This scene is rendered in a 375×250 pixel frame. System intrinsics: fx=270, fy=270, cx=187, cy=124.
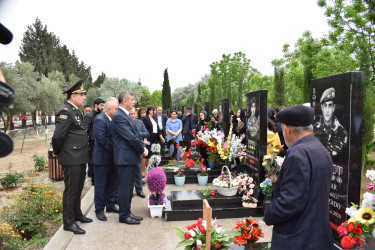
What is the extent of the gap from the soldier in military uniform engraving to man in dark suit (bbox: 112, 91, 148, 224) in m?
3.09

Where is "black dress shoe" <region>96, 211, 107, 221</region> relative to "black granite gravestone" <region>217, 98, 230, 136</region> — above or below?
below

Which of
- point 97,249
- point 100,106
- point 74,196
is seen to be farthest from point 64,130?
point 100,106

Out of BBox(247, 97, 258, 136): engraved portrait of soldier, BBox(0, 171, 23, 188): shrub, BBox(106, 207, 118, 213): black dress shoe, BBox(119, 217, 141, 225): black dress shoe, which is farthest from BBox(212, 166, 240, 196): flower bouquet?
BBox(0, 171, 23, 188): shrub

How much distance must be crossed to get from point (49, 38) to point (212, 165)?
4593 cm

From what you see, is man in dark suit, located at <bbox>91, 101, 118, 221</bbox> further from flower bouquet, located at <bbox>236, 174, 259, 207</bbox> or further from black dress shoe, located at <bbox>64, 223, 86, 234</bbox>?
flower bouquet, located at <bbox>236, 174, 259, 207</bbox>

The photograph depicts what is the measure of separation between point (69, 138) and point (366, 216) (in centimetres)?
425

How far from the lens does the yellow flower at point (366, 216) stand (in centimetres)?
267

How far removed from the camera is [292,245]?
7.03ft

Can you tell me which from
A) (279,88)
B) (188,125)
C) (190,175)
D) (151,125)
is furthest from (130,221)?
(279,88)

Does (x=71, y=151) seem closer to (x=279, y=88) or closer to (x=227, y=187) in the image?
(x=227, y=187)

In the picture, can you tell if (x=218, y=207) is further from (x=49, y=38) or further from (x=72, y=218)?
(x=49, y=38)

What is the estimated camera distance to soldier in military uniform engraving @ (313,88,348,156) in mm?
3855

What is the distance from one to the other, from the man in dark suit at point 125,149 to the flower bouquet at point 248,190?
2.26 metres

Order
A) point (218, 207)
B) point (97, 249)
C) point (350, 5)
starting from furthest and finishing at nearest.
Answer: point (350, 5)
point (218, 207)
point (97, 249)
